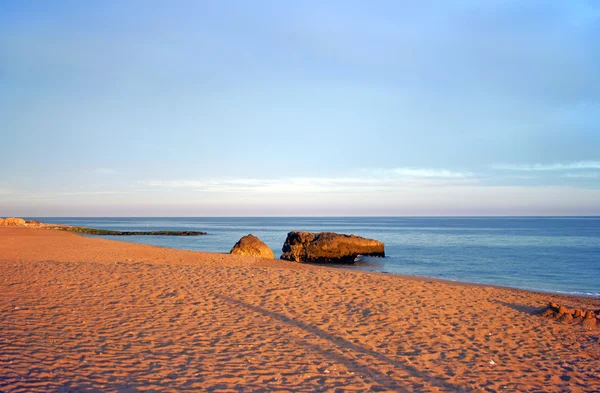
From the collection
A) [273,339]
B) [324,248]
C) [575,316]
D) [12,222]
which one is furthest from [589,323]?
[12,222]

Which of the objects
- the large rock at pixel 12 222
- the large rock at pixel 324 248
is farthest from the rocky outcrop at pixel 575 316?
the large rock at pixel 12 222

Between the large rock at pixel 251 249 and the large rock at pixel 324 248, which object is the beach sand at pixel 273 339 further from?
the large rock at pixel 324 248

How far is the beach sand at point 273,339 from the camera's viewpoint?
597cm

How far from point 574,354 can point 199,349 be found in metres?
6.60

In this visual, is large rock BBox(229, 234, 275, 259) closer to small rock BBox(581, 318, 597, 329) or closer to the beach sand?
the beach sand

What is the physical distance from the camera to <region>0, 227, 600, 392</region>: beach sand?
5973 millimetres

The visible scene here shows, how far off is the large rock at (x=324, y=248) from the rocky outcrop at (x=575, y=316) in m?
20.0

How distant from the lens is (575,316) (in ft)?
35.0

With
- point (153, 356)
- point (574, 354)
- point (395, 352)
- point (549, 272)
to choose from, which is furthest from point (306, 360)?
point (549, 272)

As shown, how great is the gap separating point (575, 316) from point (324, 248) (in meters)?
21.0

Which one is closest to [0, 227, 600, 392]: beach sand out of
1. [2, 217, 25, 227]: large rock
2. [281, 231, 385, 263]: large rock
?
[281, 231, 385, 263]: large rock

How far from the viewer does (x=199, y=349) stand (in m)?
7.23

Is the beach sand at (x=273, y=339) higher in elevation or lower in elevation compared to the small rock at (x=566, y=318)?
higher

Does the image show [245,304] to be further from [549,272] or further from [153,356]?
[549,272]
